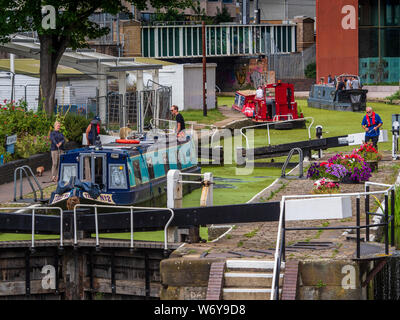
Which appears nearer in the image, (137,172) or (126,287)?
(126,287)

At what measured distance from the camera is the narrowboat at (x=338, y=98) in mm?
52594

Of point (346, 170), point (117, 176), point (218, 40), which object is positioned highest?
point (218, 40)

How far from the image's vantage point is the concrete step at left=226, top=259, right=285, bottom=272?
14.8 meters

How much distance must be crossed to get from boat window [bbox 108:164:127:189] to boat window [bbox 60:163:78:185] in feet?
2.67

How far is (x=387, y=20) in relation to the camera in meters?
73.3

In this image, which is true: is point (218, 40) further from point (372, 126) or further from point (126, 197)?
point (126, 197)

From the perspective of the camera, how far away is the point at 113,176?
2105 centimetres

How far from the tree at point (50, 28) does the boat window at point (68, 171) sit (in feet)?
42.1

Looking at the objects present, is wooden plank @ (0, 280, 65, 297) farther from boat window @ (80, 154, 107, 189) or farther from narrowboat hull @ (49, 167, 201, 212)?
boat window @ (80, 154, 107, 189)

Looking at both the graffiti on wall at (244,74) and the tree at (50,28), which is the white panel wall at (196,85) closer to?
the tree at (50,28)

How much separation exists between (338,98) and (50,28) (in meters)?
24.7

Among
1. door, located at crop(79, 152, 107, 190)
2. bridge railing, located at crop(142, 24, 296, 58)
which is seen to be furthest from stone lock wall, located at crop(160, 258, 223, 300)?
bridge railing, located at crop(142, 24, 296, 58)

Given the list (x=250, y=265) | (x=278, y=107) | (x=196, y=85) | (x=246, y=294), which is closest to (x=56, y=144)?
(x=250, y=265)

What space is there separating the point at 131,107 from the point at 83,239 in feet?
86.1
